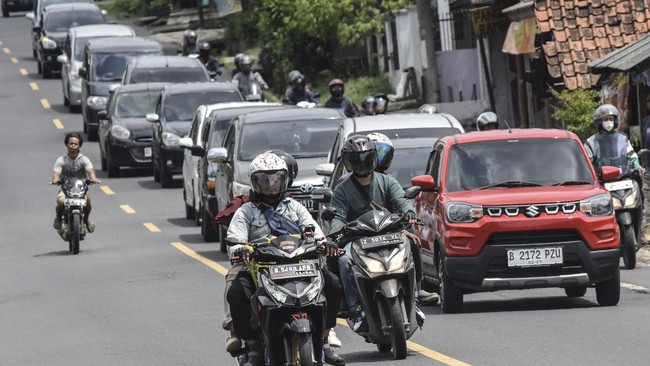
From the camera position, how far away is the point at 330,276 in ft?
37.3

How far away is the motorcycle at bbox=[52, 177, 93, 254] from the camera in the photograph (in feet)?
80.1

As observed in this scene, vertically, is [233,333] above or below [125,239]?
above

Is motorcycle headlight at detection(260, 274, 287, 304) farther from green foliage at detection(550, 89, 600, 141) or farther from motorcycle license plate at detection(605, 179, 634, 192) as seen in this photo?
green foliage at detection(550, 89, 600, 141)

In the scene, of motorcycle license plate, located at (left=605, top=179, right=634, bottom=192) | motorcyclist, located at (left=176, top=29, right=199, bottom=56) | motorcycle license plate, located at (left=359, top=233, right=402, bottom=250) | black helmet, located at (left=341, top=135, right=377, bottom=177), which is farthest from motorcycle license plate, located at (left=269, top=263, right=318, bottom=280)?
motorcyclist, located at (left=176, top=29, right=199, bottom=56)

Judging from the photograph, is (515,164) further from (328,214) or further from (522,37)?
(522,37)

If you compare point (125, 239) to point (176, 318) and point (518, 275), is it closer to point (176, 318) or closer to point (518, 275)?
point (176, 318)

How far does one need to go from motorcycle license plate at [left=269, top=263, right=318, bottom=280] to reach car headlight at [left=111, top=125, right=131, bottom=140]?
24442 millimetres

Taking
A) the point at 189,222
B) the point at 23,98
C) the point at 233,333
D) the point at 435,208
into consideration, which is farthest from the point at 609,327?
the point at 23,98

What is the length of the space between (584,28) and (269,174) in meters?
20.3

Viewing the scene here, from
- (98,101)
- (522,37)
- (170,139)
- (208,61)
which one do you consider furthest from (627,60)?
(98,101)

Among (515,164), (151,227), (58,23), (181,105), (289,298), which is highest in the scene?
(289,298)

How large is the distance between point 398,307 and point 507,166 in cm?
404

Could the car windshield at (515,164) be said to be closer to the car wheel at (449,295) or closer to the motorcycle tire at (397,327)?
the car wheel at (449,295)

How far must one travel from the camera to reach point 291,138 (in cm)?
2311
